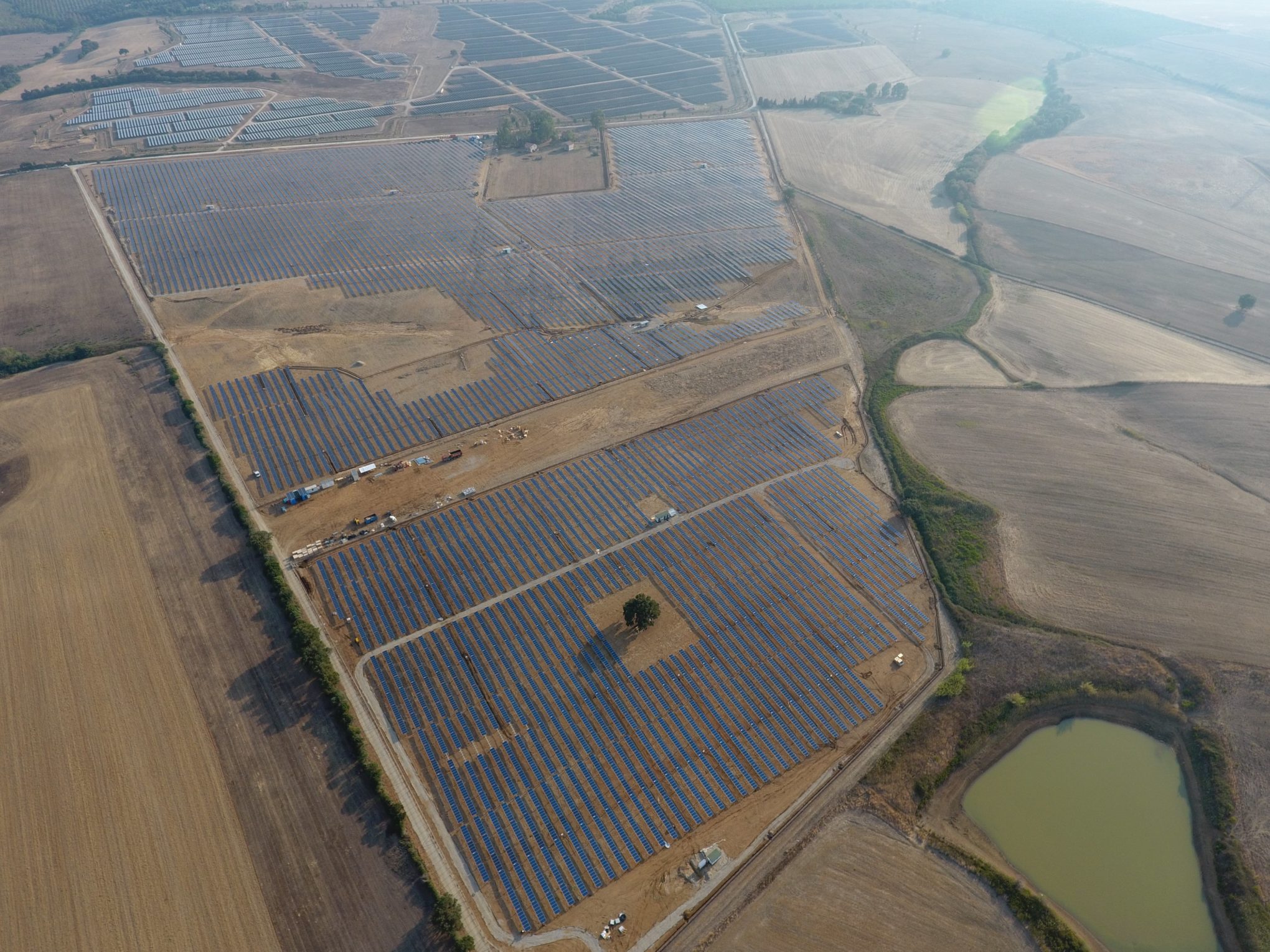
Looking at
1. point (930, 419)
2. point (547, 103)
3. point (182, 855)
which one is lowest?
point (182, 855)

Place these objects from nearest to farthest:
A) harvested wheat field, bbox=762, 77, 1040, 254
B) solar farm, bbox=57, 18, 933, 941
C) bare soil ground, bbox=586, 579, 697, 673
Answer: solar farm, bbox=57, 18, 933, 941
bare soil ground, bbox=586, 579, 697, 673
harvested wheat field, bbox=762, 77, 1040, 254

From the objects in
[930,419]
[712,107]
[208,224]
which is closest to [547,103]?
[712,107]

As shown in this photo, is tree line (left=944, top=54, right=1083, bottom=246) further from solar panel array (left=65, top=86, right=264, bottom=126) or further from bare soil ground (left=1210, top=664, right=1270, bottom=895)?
solar panel array (left=65, top=86, right=264, bottom=126)

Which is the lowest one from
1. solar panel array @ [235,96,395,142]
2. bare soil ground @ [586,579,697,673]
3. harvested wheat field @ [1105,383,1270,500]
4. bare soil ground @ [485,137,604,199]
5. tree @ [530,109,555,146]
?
bare soil ground @ [586,579,697,673]

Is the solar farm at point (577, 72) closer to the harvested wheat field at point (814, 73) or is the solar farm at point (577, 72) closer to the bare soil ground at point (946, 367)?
the harvested wheat field at point (814, 73)

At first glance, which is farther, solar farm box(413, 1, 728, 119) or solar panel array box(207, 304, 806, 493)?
solar farm box(413, 1, 728, 119)

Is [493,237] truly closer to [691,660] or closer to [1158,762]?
[691,660]

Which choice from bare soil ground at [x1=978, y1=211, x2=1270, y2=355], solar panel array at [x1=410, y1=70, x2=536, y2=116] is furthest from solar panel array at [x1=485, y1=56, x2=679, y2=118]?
bare soil ground at [x1=978, y1=211, x2=1270, y2=355]
